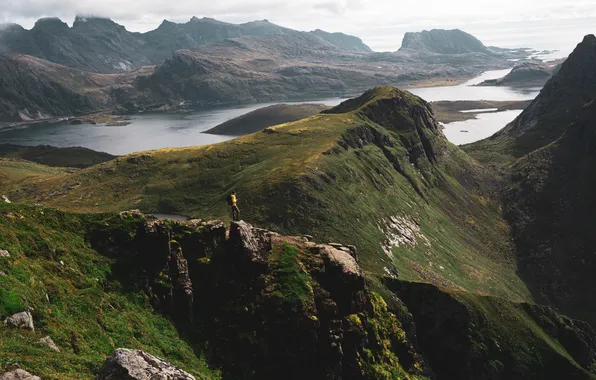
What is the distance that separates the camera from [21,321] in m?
20.3

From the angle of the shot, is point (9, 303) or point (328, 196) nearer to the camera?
point (9, 303)

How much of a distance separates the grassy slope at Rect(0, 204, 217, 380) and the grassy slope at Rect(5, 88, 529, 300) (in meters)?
43.0

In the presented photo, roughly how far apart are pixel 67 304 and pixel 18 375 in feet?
27.5

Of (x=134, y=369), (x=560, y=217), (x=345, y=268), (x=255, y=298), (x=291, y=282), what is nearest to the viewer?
(x=134, y=369)

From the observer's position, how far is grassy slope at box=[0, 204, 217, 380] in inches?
758

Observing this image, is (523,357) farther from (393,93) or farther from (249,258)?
(393,93)

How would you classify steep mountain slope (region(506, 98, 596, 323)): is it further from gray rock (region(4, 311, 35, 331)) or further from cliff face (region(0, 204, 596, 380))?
gray rock (region(4, 311, 35, 331))

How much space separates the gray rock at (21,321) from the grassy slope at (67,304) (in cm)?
29

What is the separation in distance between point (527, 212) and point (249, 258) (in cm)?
12418

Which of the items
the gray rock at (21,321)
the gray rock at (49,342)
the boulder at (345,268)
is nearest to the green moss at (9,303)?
the gray rock at (21,321)

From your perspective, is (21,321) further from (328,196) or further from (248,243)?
(328,196)

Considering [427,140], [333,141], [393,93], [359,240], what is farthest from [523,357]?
[393,93]

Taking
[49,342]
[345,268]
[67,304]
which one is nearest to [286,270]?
[345,268]

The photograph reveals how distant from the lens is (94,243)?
3109 cm
